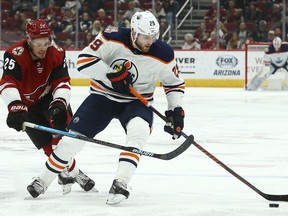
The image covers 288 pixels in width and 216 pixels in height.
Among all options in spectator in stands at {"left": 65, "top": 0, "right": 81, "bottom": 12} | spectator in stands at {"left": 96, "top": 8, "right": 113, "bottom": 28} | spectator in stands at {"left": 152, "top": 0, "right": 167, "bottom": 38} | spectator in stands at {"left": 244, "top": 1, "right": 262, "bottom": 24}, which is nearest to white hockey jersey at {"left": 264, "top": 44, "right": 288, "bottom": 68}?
spectator in stands at {"left": 244, "top": 1, "right": 262, "bottom": 24}

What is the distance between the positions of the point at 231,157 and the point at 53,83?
79.4 inches

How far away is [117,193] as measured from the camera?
4.08 meters

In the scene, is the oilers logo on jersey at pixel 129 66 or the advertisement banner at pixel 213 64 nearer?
the oilers logo on jersey at pixel 129 66

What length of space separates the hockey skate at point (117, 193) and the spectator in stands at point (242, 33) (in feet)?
37.8

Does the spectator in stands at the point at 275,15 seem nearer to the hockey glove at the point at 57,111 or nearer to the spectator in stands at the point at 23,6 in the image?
the spectator in stands at the point at 23,6

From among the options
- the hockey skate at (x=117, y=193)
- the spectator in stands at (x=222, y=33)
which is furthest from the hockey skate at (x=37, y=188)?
the spectator in stands at (x=222, y=33)

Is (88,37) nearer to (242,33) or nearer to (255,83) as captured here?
(242,33)

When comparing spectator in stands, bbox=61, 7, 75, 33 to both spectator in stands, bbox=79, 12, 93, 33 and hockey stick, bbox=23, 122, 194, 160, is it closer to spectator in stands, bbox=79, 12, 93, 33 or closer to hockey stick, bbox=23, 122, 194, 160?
spectator in stands, bbox=79, 12, 93, 33

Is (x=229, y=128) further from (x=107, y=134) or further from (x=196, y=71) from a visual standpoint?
(x=196, y=71)

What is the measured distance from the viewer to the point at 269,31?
15.3 meters

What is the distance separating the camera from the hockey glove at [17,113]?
4184 mm

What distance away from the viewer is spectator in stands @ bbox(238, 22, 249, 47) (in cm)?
1534

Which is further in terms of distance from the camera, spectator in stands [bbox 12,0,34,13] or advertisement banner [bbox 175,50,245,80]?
spectator in stands [bbox 12,0,34,13]

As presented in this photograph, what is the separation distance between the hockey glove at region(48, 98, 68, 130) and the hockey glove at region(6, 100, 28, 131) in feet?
0.45
